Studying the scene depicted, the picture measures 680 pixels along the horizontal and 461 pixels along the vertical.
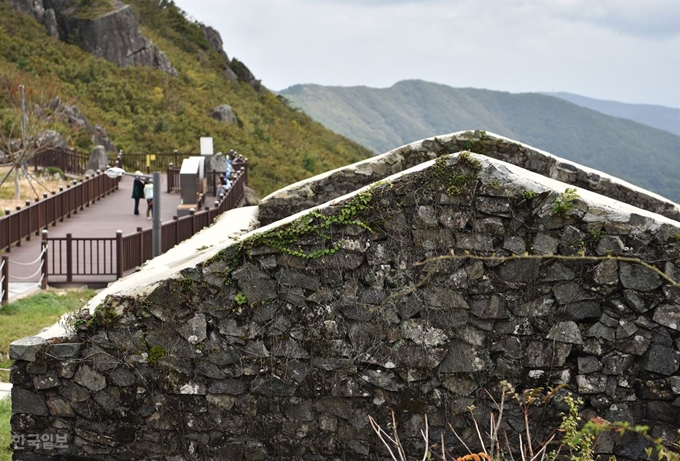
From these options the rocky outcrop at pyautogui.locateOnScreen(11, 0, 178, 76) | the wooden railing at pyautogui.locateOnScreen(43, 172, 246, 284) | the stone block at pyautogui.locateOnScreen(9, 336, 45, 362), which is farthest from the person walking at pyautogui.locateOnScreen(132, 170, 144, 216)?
the rocky outcrop at pyautogui.locateOnScreen(11, 0, 178, 76)

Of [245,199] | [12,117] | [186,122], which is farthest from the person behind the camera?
[186,122]

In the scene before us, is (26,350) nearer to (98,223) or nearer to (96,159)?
(98,223)

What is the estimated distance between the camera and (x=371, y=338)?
694cm

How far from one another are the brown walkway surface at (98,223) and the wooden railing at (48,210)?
0.19 metres

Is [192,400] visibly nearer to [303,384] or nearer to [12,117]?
[303,384]

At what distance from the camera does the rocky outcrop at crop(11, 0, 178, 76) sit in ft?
177

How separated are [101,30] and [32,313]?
4290 cm

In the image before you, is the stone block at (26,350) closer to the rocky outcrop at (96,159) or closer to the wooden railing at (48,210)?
the wooden railing at (48,210)

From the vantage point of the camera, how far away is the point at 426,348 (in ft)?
22.7

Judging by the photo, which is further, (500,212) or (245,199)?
(245,199)

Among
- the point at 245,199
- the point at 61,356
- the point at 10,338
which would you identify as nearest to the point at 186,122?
the point at 245,199

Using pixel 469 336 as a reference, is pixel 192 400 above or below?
below

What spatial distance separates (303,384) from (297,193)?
4239mm

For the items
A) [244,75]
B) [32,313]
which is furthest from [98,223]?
[244,75]
